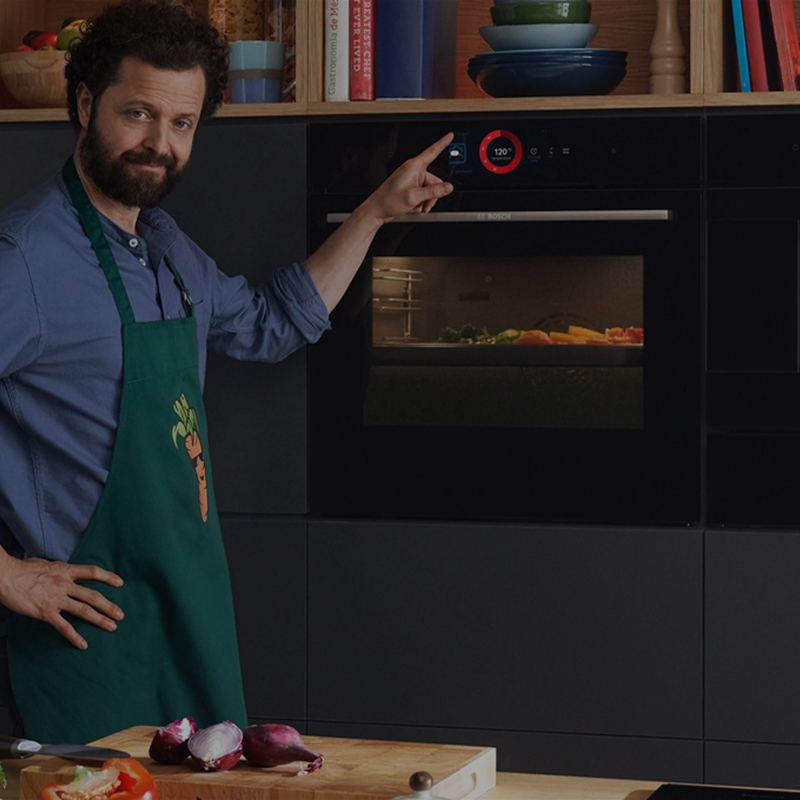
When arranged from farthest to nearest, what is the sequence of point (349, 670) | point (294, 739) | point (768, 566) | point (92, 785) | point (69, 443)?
point (349, 670) → point (768, 566) → point (69, 443) → point (294, 739) → point (92, 785)

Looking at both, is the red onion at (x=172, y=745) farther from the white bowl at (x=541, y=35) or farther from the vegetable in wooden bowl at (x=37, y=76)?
the vegetable in wooden bowl at (x=37, y=76)

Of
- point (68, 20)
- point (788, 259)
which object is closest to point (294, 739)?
point (788, 259)

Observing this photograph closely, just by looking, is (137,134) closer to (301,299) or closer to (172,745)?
(301,299)

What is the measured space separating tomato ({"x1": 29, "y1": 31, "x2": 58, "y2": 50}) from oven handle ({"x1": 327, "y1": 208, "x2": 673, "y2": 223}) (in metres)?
0.76

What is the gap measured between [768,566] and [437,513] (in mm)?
576

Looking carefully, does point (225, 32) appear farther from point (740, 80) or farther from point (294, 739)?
point (294, 739)

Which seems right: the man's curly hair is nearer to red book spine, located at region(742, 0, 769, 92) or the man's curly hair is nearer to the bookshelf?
the bookshelf

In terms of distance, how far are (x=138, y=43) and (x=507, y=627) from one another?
1159mm

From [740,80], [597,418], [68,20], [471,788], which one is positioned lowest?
[471,788]

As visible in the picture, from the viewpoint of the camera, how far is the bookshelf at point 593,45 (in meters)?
2.41

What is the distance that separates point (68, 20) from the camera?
8.96ft

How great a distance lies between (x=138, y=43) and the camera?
2.02 m

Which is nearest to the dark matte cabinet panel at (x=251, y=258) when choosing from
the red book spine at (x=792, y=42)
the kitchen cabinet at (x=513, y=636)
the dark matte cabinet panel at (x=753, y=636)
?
the kitchen cabinet at (x=513, y=636)

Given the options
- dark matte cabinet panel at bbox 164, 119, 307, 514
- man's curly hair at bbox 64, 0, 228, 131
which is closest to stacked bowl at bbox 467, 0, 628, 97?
dark matte cabinet panel at bbox 164, 119, 307, 514
